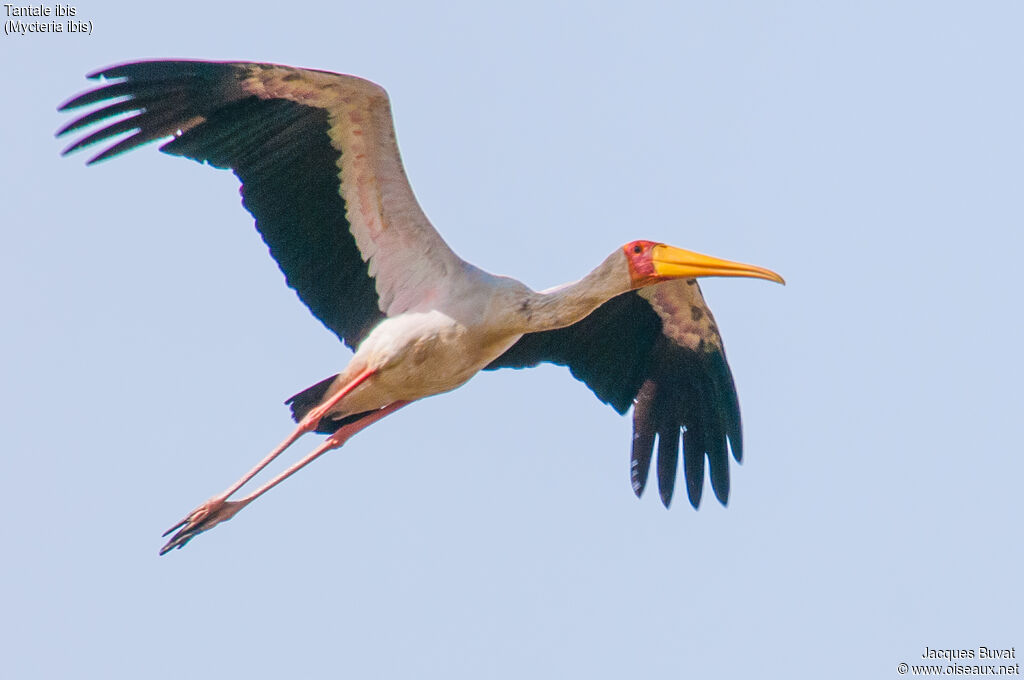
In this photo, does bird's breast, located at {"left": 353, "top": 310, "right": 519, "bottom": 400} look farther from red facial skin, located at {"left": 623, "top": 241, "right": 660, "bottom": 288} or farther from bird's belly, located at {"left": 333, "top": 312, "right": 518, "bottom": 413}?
red facial skin, located at {"left": 623, "top": 241, "right": 660, "bottom": 288}

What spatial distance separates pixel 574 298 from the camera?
11.8 m

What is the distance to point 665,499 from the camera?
13.8m

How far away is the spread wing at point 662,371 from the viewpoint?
45.5ft

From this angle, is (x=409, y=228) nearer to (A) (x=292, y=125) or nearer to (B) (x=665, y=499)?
(A) (x=292, y=125)

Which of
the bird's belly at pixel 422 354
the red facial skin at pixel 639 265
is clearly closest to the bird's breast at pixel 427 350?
the bird's belly at pixel 422 354

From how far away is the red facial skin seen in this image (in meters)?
11.9

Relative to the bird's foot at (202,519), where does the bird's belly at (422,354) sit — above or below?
above

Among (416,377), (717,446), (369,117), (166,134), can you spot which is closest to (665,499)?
(717,446)

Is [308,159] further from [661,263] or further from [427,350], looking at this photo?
[661,263]

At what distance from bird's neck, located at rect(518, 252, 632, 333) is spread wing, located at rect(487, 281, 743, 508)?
79.0 inches

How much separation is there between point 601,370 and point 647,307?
67 centimetres

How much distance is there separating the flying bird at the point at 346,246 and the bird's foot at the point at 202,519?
0.01m

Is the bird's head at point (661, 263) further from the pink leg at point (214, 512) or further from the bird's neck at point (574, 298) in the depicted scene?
the pink leg at point (214, 512)

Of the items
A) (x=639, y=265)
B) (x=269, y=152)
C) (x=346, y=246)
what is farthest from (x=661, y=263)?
(x=269, y=152)
